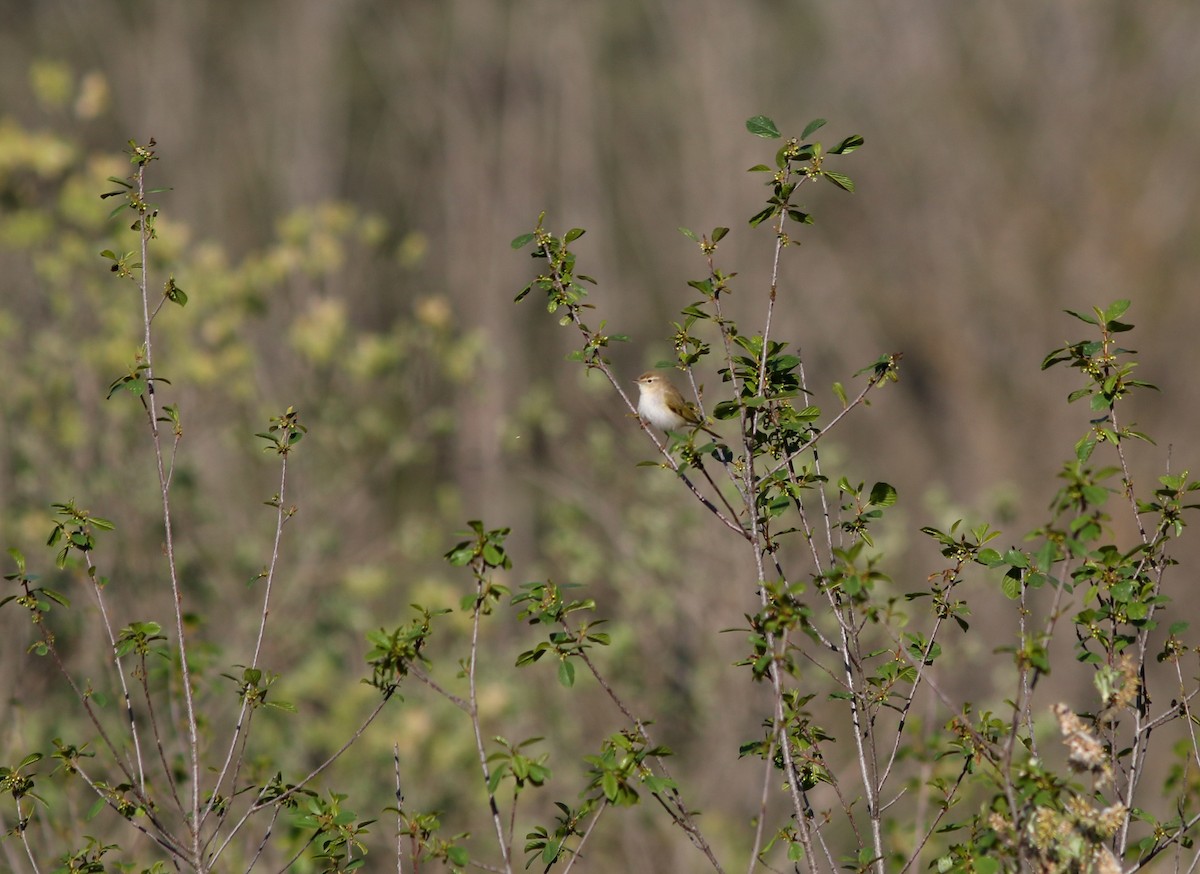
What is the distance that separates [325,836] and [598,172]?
17965 mm

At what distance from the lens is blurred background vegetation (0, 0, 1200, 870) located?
895 centimetres

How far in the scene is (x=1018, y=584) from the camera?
138 inches

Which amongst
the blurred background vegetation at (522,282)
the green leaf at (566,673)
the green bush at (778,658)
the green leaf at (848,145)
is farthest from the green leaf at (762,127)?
the blurred background vegetation at (522,282)

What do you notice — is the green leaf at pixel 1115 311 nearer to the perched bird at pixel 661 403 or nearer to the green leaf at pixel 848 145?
the green leaf at pixel 848 145

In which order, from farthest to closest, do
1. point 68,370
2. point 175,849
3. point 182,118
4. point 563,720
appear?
point 182,118 < point 563,720 < point 68,370 < point 175,849

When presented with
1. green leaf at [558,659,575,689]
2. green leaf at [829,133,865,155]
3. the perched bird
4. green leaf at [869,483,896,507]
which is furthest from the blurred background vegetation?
green leaf at [829,133,865,155]

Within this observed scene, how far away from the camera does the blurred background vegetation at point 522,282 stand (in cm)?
895

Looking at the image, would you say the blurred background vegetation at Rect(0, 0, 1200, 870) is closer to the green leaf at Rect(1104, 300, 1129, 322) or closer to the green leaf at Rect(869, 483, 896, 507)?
the green leaf at Rect(869, 483, 896, 507)

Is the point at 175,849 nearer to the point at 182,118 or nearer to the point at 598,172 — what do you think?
the point at 182,118

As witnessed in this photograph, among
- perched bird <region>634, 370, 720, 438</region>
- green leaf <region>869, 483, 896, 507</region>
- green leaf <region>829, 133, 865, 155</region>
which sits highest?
perched bird <region>634, 370, 720, 438</region>

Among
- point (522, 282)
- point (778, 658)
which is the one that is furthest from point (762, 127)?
point (522, 282)

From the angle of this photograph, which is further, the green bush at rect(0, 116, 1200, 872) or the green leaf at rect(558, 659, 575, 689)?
the green leaf at rect(558, 659, 575, 689)

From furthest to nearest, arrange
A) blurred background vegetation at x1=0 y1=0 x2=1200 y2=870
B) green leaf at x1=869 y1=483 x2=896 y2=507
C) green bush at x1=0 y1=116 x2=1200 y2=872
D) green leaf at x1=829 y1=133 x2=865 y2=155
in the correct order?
blurred background vegetation at x1=0 y1=0 x2=1200 y2=870
green leaf at x1=869 y1=483 x2=896 y2=507
green leaf at x1=829 y1=133 x2=865 y2=155
green bush at x1=0 y1=116 x2=1200 y2=872

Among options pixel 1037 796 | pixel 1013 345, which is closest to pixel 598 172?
pixel 1013 345
